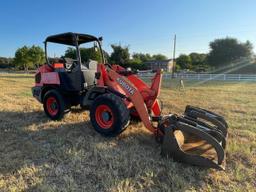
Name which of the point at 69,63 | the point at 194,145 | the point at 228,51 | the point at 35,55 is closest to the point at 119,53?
the point at 35,55

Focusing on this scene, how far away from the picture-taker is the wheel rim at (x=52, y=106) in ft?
19.7

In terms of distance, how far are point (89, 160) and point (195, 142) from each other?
1.85 meters

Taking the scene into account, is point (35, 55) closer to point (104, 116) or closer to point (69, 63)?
point (69, 63)

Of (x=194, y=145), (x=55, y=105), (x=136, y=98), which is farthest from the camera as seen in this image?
(x=55, y=105)

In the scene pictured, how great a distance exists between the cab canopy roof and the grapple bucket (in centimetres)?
297

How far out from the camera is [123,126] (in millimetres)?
4457

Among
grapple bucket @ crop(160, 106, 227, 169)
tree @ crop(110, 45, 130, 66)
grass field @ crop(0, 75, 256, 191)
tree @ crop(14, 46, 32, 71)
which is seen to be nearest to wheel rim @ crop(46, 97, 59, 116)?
grass field @ crop(0, 75, 256, 191)

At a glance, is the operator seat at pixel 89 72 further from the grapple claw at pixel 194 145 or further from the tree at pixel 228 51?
the tree at pixel 228 51

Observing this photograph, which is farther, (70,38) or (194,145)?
(70,38)

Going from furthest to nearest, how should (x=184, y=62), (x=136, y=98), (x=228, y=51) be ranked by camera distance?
(x=184, y=62), (x=228, y=51), (x=136, y=98)

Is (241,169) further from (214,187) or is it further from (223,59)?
(223,59)

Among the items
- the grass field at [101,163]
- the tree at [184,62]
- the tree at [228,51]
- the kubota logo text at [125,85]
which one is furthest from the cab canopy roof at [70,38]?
the tree at [184,62]

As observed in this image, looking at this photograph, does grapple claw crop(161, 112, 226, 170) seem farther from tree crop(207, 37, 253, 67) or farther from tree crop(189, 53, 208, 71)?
tree crop(189, 53, 208, 71)

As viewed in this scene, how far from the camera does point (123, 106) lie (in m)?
4.43
